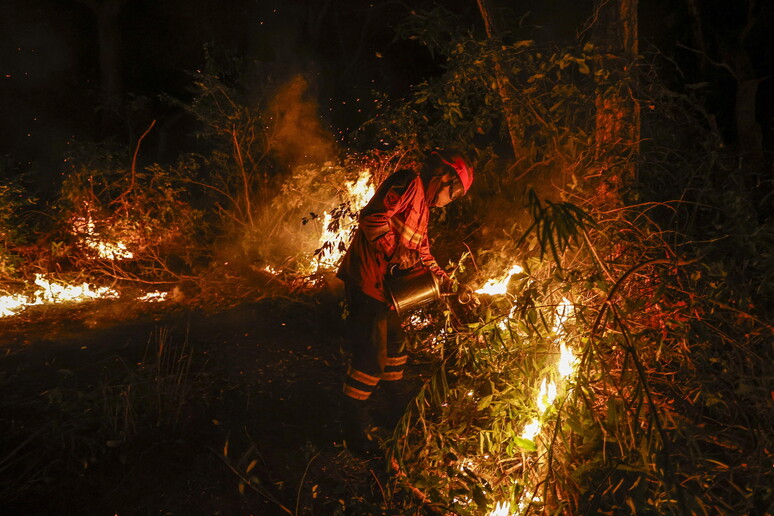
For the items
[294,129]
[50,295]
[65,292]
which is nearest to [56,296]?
[50,295]

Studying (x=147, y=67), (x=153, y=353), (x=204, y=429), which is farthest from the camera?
(x=147, y=67)

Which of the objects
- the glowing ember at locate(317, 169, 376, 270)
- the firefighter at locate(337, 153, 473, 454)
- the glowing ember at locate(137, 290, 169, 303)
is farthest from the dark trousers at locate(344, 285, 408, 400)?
the glowing ember at locate(137, 290, 169, 303)

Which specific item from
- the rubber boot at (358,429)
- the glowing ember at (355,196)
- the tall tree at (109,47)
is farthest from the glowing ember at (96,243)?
the tall tree at (109,47)

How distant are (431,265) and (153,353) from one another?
8.38ft

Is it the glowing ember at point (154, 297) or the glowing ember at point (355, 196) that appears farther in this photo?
the glowing ember at point (154, 297)

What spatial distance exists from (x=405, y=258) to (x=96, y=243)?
4431mm

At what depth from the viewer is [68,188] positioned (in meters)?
7.06

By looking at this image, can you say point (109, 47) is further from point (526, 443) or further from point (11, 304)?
point (526, 443)

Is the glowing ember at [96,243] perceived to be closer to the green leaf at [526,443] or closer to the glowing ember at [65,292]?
the glowing ember at [65,292]

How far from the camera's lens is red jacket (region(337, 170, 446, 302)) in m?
3.92

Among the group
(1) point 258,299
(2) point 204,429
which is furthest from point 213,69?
(2) point 204,429

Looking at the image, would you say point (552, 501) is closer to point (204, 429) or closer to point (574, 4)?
point (204, 429)

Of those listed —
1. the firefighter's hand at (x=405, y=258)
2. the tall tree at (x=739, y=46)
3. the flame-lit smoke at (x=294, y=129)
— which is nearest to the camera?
the firefighter's hand at (x=405, y=258)

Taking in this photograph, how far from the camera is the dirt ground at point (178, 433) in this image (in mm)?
3201
